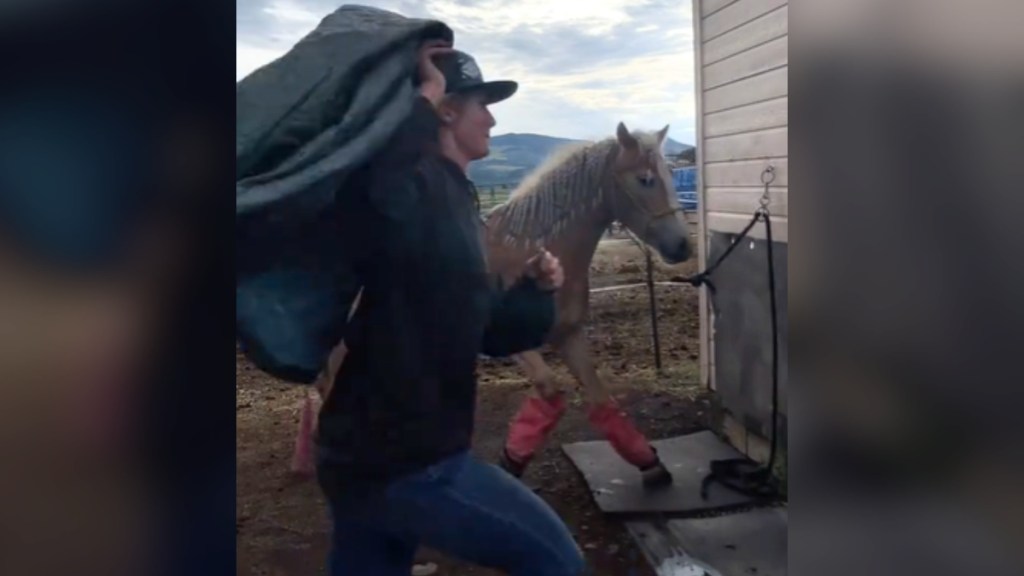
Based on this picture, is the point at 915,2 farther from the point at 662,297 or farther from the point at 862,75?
the point at 662,297

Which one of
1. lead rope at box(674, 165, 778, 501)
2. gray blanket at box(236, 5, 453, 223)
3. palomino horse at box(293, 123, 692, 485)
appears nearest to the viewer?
gray blanket at box(236, 5, 453, 223)

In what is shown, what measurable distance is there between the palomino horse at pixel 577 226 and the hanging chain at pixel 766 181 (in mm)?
220

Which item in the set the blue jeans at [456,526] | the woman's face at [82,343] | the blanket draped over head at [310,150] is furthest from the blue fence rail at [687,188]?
the woman's face at [82,343]

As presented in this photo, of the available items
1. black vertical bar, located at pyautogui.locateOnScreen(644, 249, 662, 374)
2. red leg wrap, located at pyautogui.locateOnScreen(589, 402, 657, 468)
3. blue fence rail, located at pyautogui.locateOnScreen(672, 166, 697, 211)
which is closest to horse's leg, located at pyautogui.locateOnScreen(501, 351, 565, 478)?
red leg wrap, located at pyautogui.locateOnScreen(589, 402, 657, 468)

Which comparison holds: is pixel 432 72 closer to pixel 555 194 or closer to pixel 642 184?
pixel 555 194

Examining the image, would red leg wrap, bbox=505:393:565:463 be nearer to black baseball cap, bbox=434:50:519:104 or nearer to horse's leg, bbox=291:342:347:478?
horse's leg, bbox=291:342:347:478

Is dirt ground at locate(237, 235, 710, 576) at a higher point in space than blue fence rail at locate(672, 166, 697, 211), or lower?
lower

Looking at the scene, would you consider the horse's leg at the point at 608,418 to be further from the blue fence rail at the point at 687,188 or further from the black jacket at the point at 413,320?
the blue fence rail at the point at 687,188

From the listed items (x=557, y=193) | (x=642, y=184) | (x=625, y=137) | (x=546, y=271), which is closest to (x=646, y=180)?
(x=642, y=184)

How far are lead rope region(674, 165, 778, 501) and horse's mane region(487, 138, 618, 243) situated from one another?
349 millimetres

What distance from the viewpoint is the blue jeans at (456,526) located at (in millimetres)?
2148

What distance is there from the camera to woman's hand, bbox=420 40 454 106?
6.87 ft

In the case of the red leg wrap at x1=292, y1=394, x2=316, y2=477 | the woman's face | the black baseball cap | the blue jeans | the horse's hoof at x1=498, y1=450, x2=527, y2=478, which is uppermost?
the black baseball cap

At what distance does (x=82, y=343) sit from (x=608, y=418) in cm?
130
